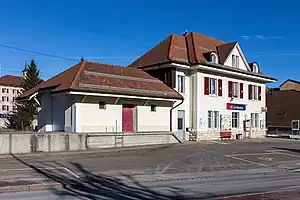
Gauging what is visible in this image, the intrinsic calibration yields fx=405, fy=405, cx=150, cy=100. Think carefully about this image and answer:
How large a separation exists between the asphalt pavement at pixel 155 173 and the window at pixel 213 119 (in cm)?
1130

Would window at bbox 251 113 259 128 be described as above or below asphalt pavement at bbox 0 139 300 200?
above

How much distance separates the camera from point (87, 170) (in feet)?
58.2

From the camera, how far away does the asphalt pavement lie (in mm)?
12266

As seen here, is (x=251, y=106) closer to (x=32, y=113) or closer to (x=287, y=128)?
(x=287, y=128)

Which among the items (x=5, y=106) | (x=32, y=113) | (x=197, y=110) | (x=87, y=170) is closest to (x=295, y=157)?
(x=197, y=110)

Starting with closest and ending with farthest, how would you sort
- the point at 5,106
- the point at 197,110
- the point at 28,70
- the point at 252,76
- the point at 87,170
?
1. the point at 87,170
2. the point at 197,110
3. the point at 252,76
4. the point at 28,70
5. the point at 5,106

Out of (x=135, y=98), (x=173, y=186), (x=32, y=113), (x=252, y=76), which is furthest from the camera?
(x=32, y=113)

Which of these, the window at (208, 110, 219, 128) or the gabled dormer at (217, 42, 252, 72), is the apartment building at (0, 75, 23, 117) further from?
the window at (208, 110, 219, 128)

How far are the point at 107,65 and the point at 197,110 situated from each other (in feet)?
31.4

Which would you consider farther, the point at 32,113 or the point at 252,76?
the point at 32,113

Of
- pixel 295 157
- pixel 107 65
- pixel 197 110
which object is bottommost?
pixel 295 157

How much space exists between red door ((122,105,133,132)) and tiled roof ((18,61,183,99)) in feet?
5.48

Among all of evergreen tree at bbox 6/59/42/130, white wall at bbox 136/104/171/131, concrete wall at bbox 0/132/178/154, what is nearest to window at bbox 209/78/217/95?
white wall at bbox 136/104/171/131

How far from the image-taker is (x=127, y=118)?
32594 millimetres
